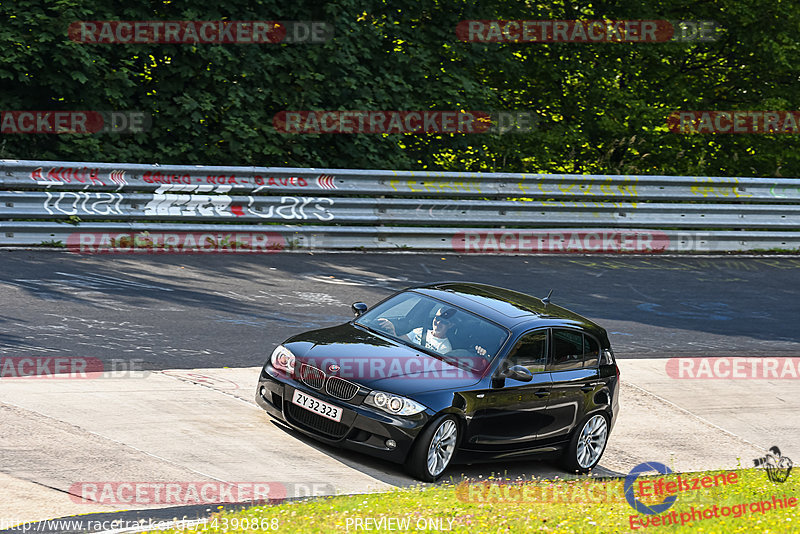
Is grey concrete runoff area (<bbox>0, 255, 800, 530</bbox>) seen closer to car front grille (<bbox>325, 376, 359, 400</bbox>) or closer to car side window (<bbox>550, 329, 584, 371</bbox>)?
car front grille (<bbox>325, 376, 359, 400</bbox>)

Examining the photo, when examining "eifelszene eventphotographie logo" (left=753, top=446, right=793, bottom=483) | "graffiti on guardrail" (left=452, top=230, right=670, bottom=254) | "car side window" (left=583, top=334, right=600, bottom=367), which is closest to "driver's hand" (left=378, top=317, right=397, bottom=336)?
"car side window" (left=583, top=334, right=600, bottom=367)

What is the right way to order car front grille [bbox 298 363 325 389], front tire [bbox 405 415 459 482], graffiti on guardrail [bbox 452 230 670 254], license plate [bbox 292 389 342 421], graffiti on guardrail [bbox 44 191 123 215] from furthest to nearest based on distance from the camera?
graffiti on guardrail [bbox 452 230 670 254] < graffiti on guardrail [bbox 44 191 123 215] < car front grille [bbox 298 363 325 389] < license plate [bbox 292 389 342 421] < front tire [bbox 405 415 459 482]

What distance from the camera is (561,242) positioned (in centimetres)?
1877

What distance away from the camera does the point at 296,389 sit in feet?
28.8

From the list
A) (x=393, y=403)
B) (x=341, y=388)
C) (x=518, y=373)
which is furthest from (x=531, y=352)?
(x=341, y=388)

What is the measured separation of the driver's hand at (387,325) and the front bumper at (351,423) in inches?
45.1

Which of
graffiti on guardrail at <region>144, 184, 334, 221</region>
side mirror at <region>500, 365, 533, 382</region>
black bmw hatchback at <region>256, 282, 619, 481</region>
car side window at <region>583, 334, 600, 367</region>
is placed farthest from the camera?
graffiti on guardrail at <region>144, 184, 334, 221</region>

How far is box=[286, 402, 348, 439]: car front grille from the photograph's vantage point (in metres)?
8.50

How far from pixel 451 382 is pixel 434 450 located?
609 mm

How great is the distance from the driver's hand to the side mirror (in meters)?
1.13

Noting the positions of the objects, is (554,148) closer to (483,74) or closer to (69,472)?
(483,74)

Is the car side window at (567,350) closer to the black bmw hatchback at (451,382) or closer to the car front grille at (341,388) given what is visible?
the black bmw hatchback at (451,382)

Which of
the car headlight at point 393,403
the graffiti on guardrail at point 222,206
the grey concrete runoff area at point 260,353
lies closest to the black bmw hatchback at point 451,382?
the car headlight at point 393,403

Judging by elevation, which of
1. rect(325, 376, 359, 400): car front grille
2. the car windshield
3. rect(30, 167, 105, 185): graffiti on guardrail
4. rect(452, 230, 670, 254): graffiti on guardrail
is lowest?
rect(325, 376, 359, 400): car front grille
